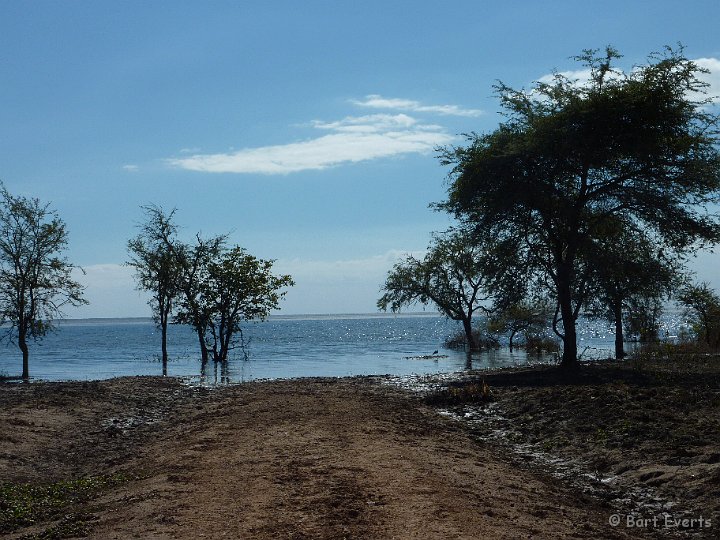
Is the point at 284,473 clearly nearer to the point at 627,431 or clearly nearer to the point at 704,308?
the point at 627,431

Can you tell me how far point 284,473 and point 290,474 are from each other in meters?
0.12

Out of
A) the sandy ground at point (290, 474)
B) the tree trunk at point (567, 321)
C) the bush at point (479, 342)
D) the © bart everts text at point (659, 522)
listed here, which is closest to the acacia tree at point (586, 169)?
the tree trunk at point (567, 321)

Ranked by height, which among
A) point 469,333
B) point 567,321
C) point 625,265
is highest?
point 625,265

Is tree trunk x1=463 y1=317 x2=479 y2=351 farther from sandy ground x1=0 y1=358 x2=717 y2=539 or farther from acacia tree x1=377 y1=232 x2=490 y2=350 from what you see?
sandy ground x1=0 y1=358 x2=717 y2=539

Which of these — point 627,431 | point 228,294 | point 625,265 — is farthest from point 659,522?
point 228,294

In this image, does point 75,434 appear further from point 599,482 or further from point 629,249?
point 629,249

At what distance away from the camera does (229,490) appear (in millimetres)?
9508

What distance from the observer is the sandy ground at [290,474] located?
26.2 ft

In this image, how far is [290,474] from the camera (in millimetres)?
10336

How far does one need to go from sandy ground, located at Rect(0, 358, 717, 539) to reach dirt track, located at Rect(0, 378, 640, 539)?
33 mm

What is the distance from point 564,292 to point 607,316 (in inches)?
297

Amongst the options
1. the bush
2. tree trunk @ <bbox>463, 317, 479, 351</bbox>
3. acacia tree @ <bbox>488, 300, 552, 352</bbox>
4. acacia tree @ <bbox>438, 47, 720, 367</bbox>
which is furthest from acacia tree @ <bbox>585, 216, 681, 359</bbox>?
the bush

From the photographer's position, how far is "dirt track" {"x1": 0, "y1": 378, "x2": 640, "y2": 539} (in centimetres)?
793

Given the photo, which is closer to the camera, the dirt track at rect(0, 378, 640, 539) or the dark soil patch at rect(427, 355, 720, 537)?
the dirt track at rect(0, 378, 640, 539)
